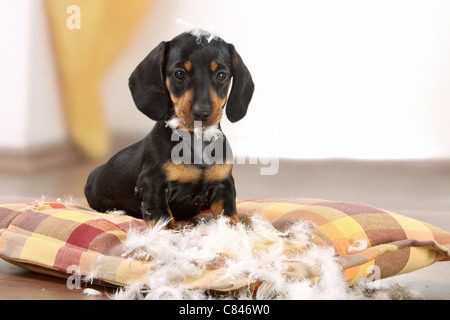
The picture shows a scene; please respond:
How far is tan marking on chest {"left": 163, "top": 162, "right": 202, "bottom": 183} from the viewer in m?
2.01

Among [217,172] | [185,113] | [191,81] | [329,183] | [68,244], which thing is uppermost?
[191,81]

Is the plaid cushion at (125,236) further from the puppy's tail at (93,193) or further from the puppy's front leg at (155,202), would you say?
the puppy's tail at (93,193)

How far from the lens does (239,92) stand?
212 centimetres

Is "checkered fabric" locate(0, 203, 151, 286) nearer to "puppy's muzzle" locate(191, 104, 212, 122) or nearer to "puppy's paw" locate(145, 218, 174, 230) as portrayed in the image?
"puppy's paw" locate(145, 218, 174, 230)

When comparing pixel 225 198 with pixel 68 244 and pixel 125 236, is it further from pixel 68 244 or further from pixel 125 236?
pixel 68 244

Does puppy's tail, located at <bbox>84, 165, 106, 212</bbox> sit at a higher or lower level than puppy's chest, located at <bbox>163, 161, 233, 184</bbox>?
lower

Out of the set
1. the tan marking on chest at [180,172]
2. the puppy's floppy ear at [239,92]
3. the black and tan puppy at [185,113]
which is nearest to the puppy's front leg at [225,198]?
the black and tan puppy at [185,113]

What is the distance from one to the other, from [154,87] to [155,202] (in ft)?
1.26

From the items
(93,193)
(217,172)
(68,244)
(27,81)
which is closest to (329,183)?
(93,193)

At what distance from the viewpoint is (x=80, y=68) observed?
3932mm

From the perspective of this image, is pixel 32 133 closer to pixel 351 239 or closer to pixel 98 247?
pixel 98 247

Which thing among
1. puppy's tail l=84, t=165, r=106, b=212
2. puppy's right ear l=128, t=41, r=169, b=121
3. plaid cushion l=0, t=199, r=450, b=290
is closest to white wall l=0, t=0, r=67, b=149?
puppy's tail l=84, t=165, r=106, b=212

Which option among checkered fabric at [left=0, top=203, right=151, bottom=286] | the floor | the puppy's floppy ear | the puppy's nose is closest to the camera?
checkered fabric at [left=0, top=203, right=151, bottom=286]

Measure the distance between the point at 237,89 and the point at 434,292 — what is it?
0.92 metres
